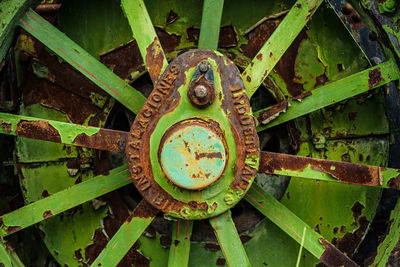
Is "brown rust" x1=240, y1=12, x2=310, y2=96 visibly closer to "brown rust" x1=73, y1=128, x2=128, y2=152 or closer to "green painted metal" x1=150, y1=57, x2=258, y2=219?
"green painted metal" x1=150, y1=57, x2=258, y2=219

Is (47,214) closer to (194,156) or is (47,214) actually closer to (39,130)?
(39,130)

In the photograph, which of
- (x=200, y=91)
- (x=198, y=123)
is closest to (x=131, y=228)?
(x=198, y=123)

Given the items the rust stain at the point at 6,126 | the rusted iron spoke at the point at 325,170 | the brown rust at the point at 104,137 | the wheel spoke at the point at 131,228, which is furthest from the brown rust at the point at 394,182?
the rust stain at the point at 6,126

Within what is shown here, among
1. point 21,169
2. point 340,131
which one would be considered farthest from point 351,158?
point 21,169

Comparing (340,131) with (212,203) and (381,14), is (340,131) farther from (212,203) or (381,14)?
(212,203)

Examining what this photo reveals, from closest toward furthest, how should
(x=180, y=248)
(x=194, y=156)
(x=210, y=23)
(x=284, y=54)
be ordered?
(x=194, y=156)
(x=210, y=23)
(x=180, y=248)
(x=284, y=54)

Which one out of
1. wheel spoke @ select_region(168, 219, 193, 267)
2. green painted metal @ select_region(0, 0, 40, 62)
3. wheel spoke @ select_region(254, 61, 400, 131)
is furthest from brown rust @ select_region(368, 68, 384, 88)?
green painted metal @ select_region(0, 0, 40, 62)
